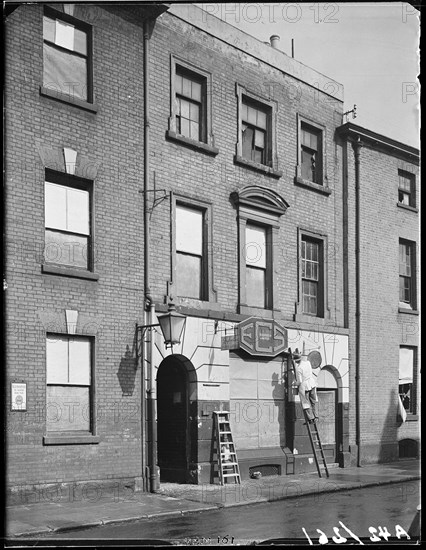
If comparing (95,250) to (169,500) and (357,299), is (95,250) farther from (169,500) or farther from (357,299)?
(357,299)

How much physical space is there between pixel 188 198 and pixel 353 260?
18.6 feet

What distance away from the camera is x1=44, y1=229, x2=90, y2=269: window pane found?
14.0 m

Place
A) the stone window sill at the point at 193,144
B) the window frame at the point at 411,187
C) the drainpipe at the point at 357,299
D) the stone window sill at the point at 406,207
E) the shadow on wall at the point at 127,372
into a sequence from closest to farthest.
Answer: the shadow on wall at the point at 127,372, the stone window sill at the point at 193,144, the drainpipe at the point at 357,299, the stone window sill at the point at 406,207, the window frame at the point at 411,187

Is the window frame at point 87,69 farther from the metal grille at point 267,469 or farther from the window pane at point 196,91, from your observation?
the metal grille at point 267,469

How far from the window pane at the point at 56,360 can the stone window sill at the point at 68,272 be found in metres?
1.18

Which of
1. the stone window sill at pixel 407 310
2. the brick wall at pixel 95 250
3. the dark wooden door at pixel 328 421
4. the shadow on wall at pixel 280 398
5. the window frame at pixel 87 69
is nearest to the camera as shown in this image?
the brick wall at pixel 95 250

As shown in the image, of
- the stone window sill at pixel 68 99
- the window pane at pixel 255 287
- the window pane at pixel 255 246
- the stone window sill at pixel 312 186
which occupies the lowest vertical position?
the window pane at pixel 255 287

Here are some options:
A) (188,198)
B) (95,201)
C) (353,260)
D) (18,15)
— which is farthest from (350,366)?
(18,15)

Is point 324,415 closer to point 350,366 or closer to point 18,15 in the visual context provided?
point 350,366

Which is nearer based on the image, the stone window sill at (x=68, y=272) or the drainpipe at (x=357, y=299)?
the stone window sill at (x=68, y=272)

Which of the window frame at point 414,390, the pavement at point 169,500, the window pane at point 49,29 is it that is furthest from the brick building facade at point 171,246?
the pavement at point 169,500

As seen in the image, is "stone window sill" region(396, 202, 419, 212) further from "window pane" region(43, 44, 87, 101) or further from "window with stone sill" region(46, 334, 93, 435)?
"window with stone sill" region(46, 334, 93, 435)

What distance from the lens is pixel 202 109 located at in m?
17.0

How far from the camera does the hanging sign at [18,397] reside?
13.1 metres
